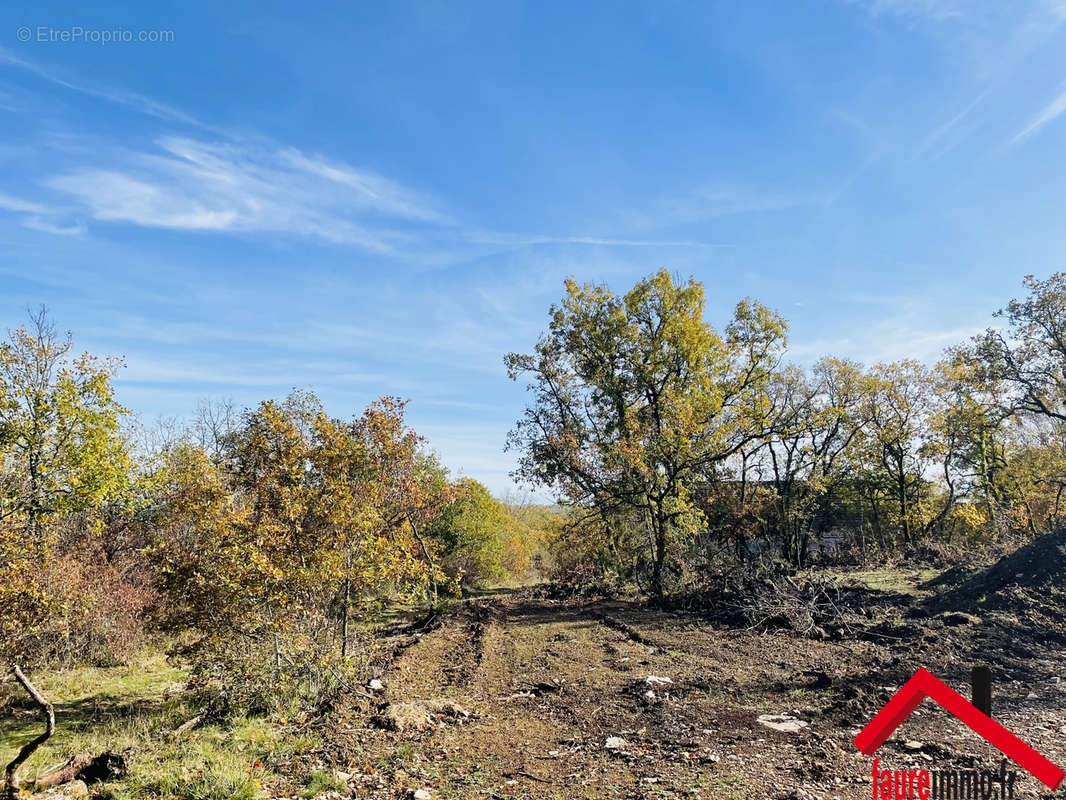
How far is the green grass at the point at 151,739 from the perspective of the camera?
546 centimetres

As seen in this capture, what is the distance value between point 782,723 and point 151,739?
295 inches

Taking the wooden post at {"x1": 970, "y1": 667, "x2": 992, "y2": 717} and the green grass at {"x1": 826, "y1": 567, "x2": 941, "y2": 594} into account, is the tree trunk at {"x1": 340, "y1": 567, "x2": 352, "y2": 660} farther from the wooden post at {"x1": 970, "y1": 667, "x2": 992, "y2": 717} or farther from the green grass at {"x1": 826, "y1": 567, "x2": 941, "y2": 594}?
the green grass at {"x1": 826, "y1": 567, "x2": 941, "y2": 594}

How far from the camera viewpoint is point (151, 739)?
7.04 m

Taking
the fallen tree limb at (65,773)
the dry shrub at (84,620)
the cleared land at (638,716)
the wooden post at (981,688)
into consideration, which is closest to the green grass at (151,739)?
the cleared land at (638,716)

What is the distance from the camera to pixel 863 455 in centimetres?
2716

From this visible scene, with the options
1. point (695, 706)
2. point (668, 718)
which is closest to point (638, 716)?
point (668, 718)

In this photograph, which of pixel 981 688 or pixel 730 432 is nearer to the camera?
pixel 981 688

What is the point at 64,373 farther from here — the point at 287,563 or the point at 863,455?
the point at 863,455

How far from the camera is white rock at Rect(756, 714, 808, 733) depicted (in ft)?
21.3

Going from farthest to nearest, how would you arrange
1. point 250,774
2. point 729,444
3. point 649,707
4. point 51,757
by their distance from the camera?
point 729,444 < point 649,707 < point 51,757 < point 250,774

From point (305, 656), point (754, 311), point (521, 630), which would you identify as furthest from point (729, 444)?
point (305, 656)

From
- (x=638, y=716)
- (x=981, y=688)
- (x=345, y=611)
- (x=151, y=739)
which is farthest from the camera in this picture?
(x=345, y=611)

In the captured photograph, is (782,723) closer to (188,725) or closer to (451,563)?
(188,725)

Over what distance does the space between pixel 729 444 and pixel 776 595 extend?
734 centimetres
